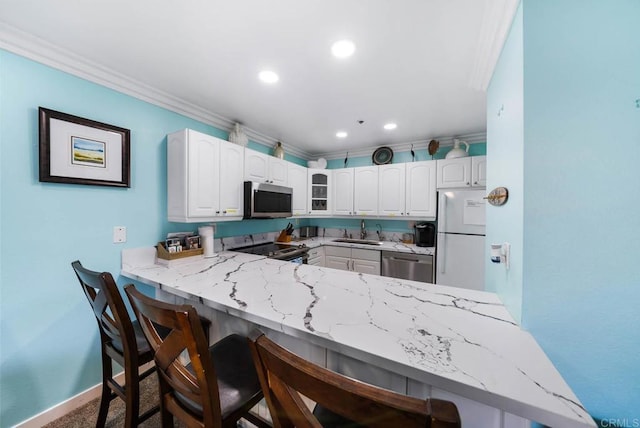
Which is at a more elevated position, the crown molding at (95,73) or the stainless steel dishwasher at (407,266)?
the crown molding at (95,73)

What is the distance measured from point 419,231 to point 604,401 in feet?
7.93

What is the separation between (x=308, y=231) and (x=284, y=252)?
149 centimetres

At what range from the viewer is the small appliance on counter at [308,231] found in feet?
13.2

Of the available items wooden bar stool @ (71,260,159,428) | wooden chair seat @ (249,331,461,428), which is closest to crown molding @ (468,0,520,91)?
wooden chair seat @ (249,331,461,428)

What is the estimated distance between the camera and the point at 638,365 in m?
0.73

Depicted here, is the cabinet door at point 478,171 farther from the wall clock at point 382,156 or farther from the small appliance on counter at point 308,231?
the small appliance on counter at point 308,231

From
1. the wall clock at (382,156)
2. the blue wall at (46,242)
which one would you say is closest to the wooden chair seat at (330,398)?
the blue wall at (46,242)

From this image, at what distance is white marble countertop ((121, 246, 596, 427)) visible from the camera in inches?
22.7

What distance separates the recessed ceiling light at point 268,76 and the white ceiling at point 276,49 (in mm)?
40

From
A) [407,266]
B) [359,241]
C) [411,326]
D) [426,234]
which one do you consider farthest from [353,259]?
[411,326]

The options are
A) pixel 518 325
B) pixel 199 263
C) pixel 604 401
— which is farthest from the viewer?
pixel 199 263

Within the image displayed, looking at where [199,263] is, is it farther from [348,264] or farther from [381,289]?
[348,264]

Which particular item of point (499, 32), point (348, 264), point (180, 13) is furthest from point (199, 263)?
point (499, 32)

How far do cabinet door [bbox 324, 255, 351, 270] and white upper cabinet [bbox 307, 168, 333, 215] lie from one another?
77cm
